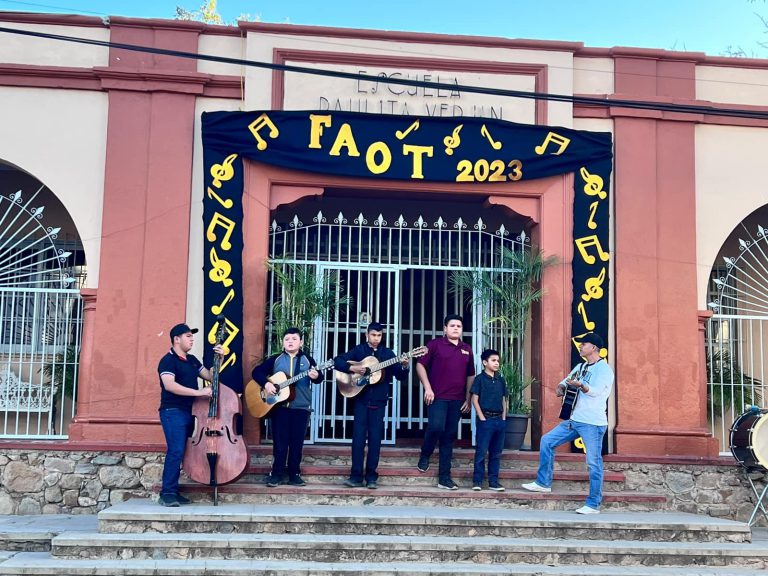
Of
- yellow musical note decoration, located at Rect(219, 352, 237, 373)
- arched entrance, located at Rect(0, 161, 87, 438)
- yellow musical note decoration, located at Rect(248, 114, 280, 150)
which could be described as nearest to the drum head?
yellow musical note decoration, located at Rect(219, 352, 237, 373)

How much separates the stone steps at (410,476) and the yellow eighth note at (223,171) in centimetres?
322

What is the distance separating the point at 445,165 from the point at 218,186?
263 centimetres

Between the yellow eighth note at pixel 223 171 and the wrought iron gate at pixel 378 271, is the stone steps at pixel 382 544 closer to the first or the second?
the wrought iron gate at pixel 378 271

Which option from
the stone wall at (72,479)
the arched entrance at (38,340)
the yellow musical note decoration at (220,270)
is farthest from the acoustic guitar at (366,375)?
the arched entrance at (38,340)

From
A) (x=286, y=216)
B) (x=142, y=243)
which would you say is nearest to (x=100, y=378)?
(x=142, y=243)

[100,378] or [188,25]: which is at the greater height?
[188,25]

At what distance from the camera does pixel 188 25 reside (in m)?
10.5

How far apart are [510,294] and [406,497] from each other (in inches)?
113

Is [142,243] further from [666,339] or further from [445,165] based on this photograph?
[666,339]

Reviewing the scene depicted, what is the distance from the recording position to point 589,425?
349 inches

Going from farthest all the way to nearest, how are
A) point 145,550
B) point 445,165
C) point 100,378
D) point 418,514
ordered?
1. point 445,165
2. point 100,378
3. point 418,514
4. point 145,550

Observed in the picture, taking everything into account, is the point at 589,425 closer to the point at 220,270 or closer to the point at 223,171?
the point at 220,270

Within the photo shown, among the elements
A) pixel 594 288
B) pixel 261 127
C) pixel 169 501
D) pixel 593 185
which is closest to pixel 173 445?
pixel 169 501

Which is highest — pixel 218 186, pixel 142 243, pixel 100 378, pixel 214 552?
pixel 218 186
